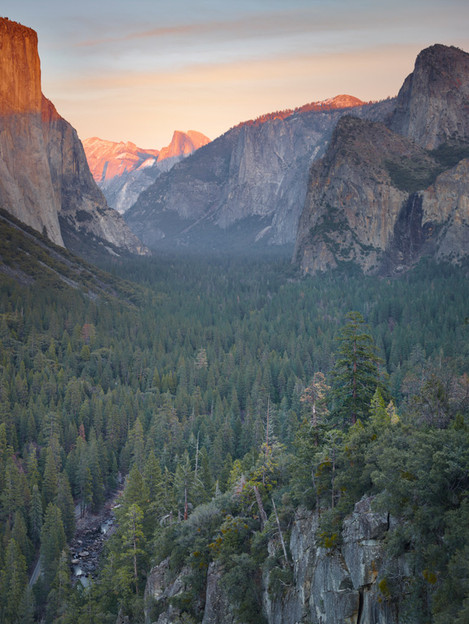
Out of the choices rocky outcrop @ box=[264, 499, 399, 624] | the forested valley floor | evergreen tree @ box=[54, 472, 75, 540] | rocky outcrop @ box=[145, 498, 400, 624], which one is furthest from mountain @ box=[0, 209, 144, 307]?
rocky outcrop @ box=[264, 499, 399, 624]

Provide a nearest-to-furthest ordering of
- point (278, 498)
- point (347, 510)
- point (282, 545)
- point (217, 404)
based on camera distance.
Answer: point (347, 510)
point (282, 545)
point (278, 498)
point (217, 404)

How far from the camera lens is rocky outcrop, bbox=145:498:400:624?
2405 cm

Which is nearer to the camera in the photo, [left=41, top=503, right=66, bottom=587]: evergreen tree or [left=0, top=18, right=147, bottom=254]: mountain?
[left=41, top=503, right=66, bottom=587]: evergreen tree

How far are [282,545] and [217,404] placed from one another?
63498 millimetres

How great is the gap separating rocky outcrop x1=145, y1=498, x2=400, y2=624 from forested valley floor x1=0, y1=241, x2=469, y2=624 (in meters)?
0.75

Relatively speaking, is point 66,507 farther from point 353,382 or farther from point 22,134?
point 22,134

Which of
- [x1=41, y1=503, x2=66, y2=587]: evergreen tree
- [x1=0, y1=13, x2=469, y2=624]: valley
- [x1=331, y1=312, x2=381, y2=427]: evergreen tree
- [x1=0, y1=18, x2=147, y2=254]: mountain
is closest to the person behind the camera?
[x1=0, y1=13, x2=469, y2=624]: valley

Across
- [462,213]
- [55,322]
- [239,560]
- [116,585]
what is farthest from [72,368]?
[462,213]

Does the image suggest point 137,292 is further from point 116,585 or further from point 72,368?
point 116,585

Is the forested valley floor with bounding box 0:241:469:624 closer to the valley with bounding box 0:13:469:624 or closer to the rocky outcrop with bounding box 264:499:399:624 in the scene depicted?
the valley with bounding box 0:13:469:624

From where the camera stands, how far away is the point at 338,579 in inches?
1017

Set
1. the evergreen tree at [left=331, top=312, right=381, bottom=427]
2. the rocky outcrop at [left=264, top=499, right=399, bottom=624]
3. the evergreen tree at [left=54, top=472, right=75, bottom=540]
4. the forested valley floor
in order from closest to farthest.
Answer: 1. the rocky outcrop at [left=264, top=499, right=399, bottom=624]
2. the forested valley floor
3. the evergreen tree at [left=331, top=312, right=381, bottom=427]
4. the evergreen tree at [left=54, top=472, right=75, bottom=540]

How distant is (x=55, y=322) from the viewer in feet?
427

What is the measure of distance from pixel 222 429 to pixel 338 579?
187 feet
